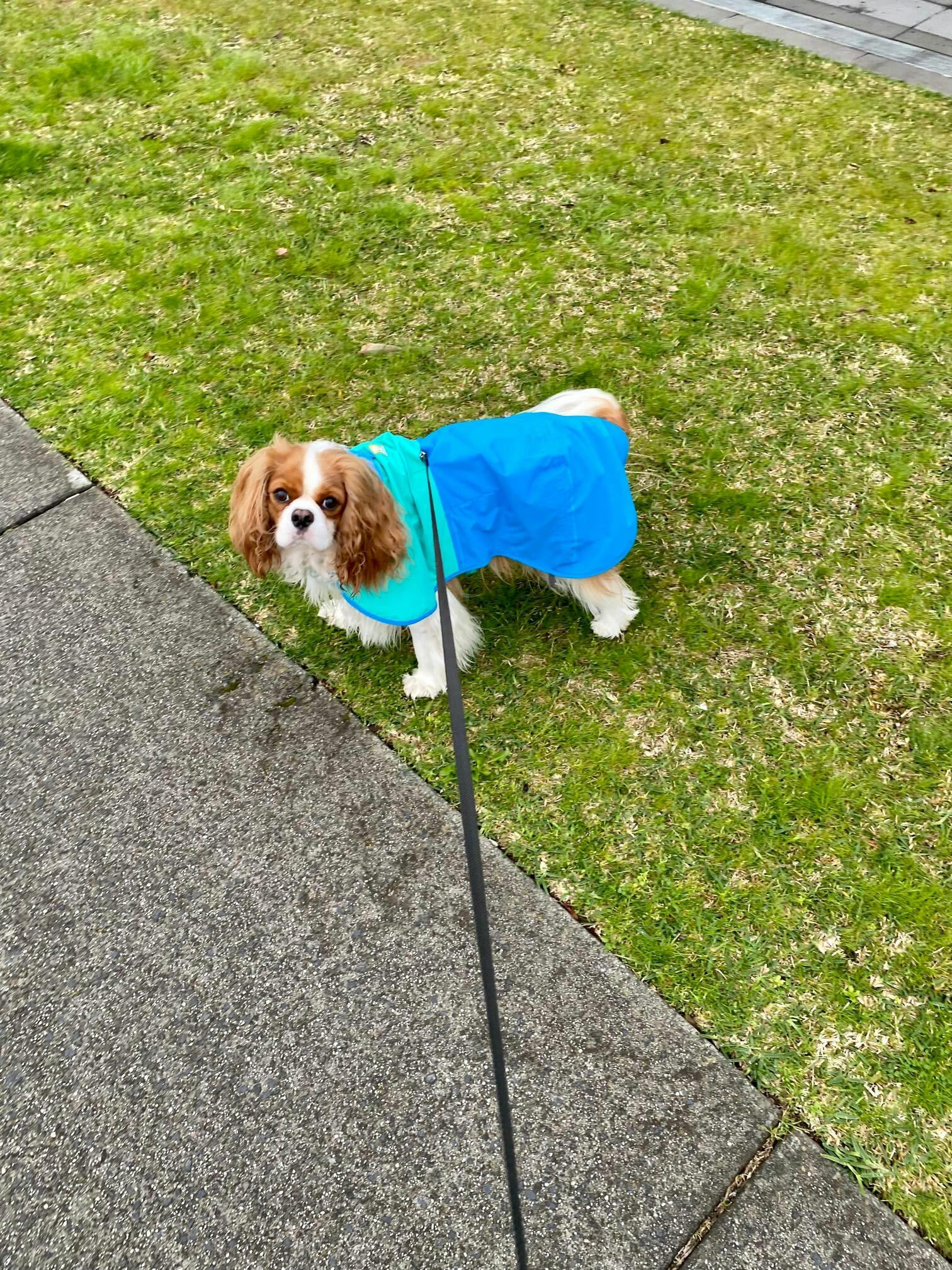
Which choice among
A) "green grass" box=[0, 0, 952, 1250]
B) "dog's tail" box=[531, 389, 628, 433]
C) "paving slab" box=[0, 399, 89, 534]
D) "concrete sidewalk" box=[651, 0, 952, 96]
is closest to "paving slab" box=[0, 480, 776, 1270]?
"green grass" box=[0, 0, 952, 1250]

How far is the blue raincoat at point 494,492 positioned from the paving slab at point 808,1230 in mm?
1999

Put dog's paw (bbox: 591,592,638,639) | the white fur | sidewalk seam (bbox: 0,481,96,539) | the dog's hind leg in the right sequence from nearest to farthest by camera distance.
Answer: the white fur → the dog's hind leg → dog's paw (bbox: 591,592,638,639) → sidewalk seam (bbox: 0,481,96,539)

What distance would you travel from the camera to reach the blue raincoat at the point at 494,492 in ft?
9.45

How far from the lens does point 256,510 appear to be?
2.70 meters

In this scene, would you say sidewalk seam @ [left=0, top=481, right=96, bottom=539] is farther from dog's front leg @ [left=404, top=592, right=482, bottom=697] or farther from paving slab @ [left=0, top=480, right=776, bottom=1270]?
dog's front leg @ [left=404, top=592, right=482, bottom=697]

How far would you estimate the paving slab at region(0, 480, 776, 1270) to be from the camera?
88.4 inches

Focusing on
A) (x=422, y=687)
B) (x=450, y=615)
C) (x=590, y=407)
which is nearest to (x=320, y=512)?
(x=450, y=615)

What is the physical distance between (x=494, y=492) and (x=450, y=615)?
468 mm

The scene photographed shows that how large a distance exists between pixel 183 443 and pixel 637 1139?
3.74m

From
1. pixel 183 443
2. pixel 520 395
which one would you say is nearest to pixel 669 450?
pixel 520 395

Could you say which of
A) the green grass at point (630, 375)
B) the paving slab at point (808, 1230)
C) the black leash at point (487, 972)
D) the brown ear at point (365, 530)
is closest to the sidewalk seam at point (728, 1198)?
the paving slab at point (808, 1230)

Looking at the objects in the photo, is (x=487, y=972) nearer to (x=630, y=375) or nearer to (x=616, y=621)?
(x=616, y=621)

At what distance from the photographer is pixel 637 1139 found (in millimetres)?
2320

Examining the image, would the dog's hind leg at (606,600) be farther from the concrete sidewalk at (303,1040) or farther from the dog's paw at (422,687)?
the concrete sidewalk at (303,1040)
